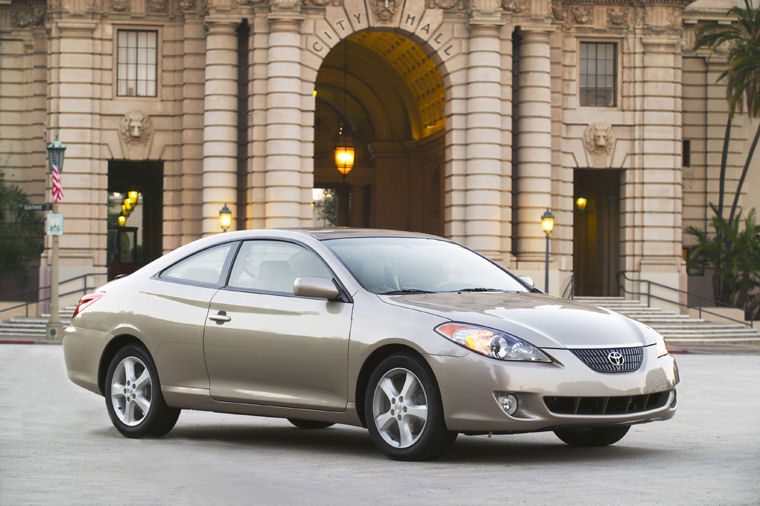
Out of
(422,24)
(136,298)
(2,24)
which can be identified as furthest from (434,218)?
(136,298)

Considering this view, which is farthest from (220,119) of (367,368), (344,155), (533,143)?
(367,368)

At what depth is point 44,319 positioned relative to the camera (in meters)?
38.1

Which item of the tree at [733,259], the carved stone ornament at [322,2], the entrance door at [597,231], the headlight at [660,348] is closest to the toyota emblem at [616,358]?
the headlight at [660,348]

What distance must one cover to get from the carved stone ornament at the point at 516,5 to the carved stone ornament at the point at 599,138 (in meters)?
4.83

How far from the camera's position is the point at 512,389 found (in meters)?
9.09

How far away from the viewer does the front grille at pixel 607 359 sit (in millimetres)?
9352

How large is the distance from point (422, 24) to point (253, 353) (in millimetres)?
31079

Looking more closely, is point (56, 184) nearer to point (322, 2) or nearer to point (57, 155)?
point (57, 155)

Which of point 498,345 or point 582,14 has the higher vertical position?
point 582,14

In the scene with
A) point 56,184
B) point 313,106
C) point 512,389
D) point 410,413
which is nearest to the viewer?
point 512,389

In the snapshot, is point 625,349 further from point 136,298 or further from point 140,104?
point 140,104

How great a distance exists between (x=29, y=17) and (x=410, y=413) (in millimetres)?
37014

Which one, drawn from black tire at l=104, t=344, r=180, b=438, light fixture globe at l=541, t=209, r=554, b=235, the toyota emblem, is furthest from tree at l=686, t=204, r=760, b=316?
the toyota emblem

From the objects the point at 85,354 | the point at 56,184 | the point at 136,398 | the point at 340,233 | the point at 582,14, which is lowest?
the point at 136,398
